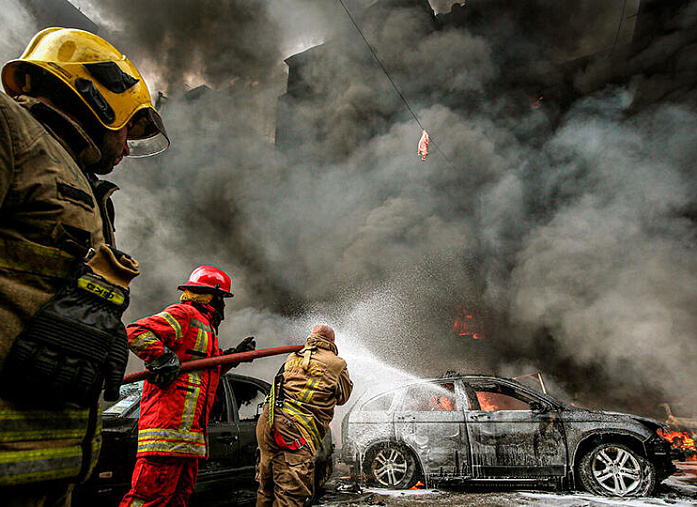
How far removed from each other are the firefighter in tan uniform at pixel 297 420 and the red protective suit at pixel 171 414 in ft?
2.39

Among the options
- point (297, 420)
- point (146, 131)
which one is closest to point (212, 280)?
point (297, 420)

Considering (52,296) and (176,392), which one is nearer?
(52,296)

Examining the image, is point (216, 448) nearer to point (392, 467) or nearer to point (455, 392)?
point (392, 467)

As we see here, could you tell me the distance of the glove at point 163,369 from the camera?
2100mm

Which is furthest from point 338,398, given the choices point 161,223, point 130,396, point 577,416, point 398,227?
point 398,227

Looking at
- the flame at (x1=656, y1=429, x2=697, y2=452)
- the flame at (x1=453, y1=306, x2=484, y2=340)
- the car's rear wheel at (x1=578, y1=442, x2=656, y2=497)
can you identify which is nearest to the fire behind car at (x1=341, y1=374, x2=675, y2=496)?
the car's rear wheel at (x1=578, y1=442, x2=656, y2=497)

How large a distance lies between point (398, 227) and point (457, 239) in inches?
111

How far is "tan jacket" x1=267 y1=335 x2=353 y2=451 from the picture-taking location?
2939 mm

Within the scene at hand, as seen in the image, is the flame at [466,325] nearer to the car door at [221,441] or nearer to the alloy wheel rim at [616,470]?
the alloy wheel rim at [616,470]

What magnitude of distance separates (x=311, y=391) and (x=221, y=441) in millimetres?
1313

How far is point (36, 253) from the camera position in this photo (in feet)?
2.88

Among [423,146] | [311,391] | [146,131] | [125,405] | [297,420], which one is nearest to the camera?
[146,131]

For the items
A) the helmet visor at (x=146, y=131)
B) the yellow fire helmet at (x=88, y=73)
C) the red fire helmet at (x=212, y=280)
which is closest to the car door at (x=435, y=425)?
the red fire helmet at (x=212, y=280)

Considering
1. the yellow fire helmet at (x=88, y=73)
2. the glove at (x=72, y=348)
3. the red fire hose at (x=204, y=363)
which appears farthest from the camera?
the red fire hose at (x=204, y=363)
